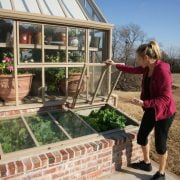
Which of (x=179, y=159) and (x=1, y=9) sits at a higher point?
(x=1, y=9)

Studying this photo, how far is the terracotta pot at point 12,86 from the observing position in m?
3.82

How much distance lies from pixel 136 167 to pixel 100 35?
2.42 m

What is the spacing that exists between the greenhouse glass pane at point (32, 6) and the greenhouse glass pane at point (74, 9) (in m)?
0.60

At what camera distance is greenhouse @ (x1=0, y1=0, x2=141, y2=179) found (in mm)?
3218

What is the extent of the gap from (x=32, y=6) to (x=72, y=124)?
1993 mm

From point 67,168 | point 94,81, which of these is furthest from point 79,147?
point 94,81

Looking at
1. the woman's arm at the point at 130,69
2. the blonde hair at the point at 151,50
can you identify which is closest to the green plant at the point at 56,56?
the woman's arm at the point at 130,69

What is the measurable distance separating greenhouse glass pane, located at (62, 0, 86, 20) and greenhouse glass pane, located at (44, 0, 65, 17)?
0.20 metres

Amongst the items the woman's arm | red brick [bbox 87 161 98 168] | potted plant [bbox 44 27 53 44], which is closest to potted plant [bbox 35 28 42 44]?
potted plant [bbox 44 27 53 44]

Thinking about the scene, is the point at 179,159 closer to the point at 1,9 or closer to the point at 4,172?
the point at 4,172

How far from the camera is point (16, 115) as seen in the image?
3875 mm

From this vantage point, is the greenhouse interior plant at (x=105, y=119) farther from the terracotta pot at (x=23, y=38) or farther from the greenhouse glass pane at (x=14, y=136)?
the terracotta pot at (x=23, y=38)

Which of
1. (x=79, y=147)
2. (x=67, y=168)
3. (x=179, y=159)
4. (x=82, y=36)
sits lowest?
(x=179, y=159)

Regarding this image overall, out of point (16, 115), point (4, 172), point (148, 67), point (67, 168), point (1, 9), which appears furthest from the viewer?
point (16, 115)
